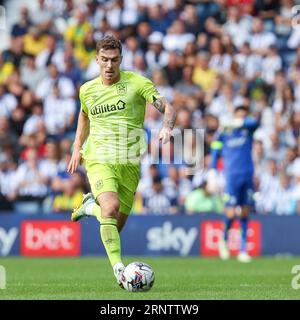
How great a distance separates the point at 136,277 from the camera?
977 cm

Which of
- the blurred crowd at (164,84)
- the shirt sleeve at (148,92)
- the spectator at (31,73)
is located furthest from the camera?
the spectator at (31,73)

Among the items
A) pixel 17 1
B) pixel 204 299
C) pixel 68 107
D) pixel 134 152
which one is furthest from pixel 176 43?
pixel 204 299

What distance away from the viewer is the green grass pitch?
32.2 feet

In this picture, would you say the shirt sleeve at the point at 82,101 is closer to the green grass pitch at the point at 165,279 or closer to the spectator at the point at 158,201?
the green grass pitch at the point at 165,279

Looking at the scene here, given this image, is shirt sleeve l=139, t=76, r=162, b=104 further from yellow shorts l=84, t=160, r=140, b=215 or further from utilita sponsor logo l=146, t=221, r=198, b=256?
utilita sponsor logo l=146, t=221, r=198, b=256

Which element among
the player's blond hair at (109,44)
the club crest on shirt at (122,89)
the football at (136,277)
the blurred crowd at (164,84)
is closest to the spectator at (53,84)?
the blurred crowd at (164,84)

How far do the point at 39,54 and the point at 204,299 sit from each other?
14.7m

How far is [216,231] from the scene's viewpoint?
1923 cm

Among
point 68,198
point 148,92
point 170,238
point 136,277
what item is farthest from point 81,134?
point 68,198

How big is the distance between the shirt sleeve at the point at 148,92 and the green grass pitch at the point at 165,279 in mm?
1946

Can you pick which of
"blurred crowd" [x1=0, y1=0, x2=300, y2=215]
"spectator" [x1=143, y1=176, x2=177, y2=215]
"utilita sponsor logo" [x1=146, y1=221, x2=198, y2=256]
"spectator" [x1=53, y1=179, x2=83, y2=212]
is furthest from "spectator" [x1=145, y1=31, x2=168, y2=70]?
"utilita sponsor logo" [x1=146, y1=221, x2=198, y2=256]

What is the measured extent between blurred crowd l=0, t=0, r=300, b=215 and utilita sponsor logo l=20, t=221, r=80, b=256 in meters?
0.49

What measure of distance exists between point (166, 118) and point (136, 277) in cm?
162

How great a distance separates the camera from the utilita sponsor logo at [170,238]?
19312 mm
